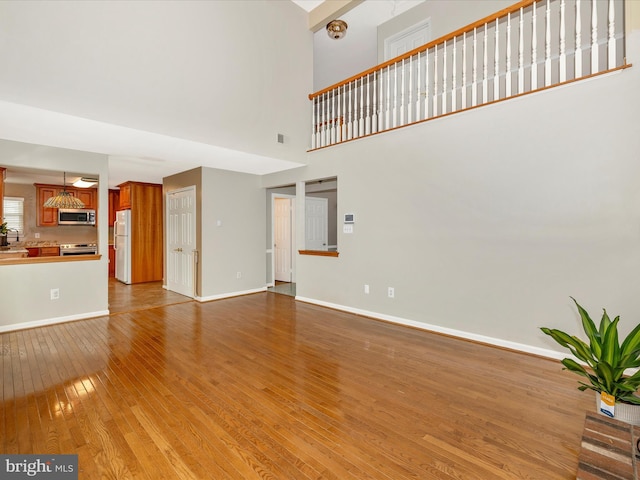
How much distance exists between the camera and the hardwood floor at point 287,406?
5.57 feet

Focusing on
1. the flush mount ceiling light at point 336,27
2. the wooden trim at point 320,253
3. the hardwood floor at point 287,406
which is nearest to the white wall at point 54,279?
the hardwood floor at point 287,406

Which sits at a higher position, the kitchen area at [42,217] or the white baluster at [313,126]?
the white baluster at [313,126]

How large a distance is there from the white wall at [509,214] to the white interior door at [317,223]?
2.48 metres

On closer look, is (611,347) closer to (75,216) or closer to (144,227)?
(144,227)

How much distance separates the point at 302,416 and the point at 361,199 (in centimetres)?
318

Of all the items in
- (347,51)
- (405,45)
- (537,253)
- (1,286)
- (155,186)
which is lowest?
(1,286)

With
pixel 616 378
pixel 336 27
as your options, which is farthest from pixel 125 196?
→ pixel 616 378

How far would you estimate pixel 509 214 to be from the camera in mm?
3285

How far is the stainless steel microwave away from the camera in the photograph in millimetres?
6703

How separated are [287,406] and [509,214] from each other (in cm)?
291

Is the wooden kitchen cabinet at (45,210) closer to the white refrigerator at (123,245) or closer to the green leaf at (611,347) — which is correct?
the white refrigerator at (123,245)

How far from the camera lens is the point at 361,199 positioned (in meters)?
4.62

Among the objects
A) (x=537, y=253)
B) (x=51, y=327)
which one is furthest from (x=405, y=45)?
(x=51, y=327)

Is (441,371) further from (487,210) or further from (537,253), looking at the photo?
(487,210)
